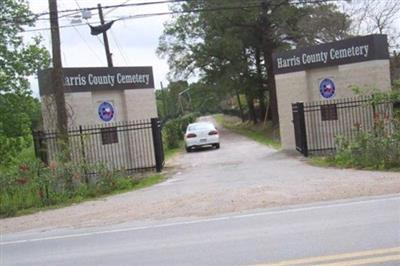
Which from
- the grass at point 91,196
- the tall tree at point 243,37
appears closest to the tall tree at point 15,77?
the tall tree at point 243,37

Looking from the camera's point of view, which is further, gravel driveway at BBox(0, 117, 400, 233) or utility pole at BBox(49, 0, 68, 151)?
utility pole at BBox(49, 0, 68, 151)

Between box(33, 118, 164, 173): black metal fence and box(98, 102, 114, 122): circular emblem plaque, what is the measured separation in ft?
0.85

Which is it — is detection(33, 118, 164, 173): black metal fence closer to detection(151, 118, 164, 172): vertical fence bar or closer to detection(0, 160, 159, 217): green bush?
detection(151, 118, 164, 172): vertical fence bar

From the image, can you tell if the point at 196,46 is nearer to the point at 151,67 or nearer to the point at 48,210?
the point at 151,67

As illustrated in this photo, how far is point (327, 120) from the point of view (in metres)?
20.3

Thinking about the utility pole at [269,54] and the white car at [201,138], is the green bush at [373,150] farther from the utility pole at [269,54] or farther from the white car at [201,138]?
the utility pole at [269,54]

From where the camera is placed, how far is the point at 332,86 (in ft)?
66.6

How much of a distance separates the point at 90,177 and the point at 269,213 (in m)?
7.11

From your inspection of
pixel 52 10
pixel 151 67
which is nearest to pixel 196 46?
pixel 151 67

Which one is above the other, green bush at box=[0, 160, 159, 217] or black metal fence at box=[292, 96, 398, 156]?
black metal fence at box=[292, 96, 398, 156]

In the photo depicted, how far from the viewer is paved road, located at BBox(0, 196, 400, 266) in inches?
251

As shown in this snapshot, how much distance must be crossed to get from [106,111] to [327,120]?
25.4ft

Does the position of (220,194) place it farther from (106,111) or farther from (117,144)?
(106,111)

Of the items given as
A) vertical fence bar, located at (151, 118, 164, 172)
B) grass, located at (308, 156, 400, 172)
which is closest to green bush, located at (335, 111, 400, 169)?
grass, located at (308, 156, 400, 172)
